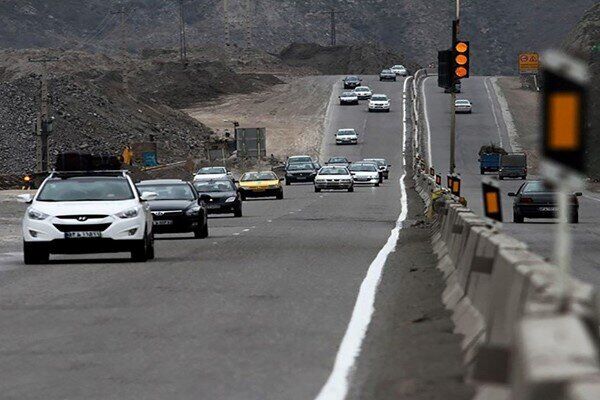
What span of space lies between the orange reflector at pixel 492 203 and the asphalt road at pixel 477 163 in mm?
5914

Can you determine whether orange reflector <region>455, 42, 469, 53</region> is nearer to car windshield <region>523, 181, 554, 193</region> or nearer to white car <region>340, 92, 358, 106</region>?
car windshield <region>523, 181, 554, 193</region>

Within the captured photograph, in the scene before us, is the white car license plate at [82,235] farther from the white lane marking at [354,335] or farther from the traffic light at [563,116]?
the traffic light at [563,116]

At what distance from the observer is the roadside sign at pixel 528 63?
570ft

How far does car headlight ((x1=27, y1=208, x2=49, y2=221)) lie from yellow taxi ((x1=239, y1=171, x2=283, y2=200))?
127 feet

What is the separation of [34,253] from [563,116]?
61.6ft

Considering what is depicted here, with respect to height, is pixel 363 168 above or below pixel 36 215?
below

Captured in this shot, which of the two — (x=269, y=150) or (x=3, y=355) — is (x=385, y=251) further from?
(x=269, y=150)

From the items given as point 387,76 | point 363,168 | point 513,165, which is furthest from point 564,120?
point 387,76

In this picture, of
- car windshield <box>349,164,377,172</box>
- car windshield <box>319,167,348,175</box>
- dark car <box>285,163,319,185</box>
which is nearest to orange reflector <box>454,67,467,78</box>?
car windshield <box>319,167,348,175</box>

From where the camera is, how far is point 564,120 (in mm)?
6453

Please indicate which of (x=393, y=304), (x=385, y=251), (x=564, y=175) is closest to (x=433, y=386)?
(x=564, y=175)

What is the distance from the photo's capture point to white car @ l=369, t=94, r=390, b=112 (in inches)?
5576

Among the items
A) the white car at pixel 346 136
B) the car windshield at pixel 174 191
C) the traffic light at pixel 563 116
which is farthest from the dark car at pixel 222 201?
the white car at pixel 346 136

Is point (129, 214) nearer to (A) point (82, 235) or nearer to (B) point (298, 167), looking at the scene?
(A) point (82, 235)
